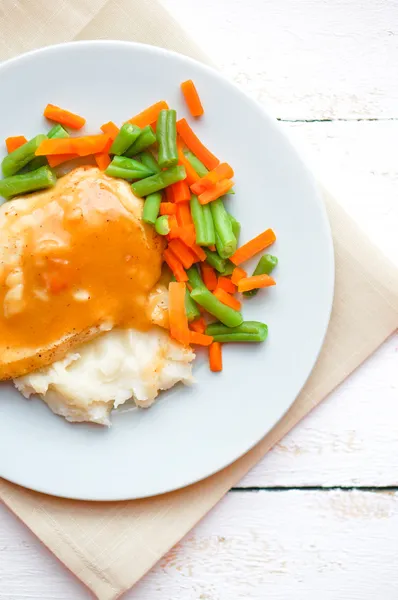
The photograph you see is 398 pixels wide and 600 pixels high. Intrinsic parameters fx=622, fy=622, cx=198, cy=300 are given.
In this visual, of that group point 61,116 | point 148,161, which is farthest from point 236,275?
point 61,116

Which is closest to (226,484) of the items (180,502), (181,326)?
(180,502)

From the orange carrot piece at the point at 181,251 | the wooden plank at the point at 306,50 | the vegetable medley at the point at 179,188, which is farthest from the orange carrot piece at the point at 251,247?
the wooden plank at the point at 306,50

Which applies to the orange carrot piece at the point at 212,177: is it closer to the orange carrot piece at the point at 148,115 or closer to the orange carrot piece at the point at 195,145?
the orange carrot piece at the point at 195,145

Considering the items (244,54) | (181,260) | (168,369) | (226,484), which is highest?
(244,54)

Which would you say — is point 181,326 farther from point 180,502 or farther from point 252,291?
point 180,502

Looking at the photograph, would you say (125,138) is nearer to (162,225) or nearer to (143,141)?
(143,141)

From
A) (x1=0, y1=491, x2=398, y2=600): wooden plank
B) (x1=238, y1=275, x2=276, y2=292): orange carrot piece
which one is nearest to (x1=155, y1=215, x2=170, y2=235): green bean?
(x1=238, y1=275, x2=276, y2=292): orange carrot piece
